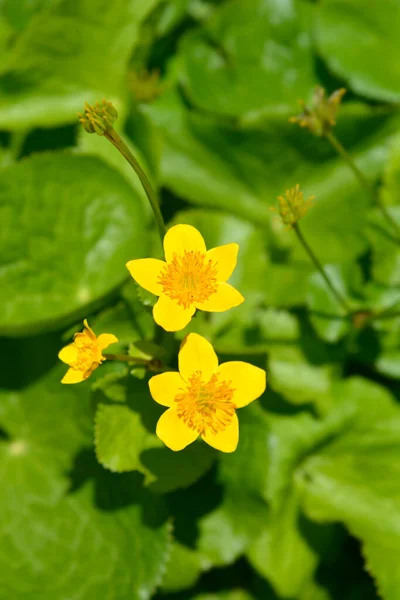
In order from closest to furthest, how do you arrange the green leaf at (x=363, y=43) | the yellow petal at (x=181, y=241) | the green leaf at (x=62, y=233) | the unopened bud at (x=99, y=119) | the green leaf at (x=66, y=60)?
the unopened bud at (x=99, y=119) < the yellow petal at (x=181, y=241) < the green leaf at (x=62, y=233) < the green leaf at (x=66, y=60) < the green leaf at (x=363, y=43)

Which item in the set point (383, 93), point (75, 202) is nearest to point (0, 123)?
point (75, 202)

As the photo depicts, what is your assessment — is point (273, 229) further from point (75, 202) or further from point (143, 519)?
point (143, 519)

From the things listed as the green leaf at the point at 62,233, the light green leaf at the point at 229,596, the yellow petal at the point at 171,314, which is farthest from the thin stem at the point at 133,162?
the light green leaf at the point at 229,596

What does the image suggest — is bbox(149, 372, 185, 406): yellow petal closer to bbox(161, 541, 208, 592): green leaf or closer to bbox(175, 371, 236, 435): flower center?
bbox(175, 371, 236, 435): flower center

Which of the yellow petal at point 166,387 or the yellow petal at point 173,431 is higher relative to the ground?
the yellow petal at point 166,387

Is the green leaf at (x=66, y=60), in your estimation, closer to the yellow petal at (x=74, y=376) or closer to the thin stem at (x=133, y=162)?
the thin stem at (x=133, y=162)

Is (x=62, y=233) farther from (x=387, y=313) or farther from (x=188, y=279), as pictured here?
(x=387, y=313)

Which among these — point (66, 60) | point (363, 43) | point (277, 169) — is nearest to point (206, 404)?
point (277, 169)
